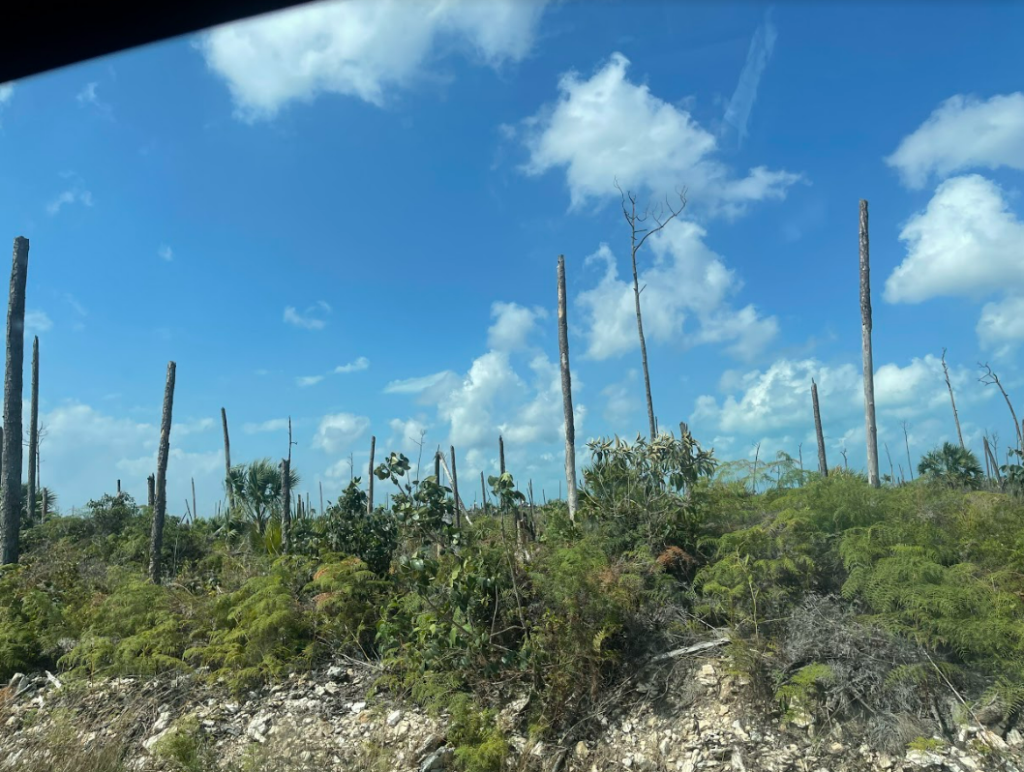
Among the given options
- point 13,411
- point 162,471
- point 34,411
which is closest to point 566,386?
point 162,471

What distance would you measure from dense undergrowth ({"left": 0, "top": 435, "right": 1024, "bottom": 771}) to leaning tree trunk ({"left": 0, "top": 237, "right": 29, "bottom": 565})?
4668 mm

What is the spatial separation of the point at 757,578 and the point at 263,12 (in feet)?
25.4

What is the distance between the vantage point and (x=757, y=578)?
920cm

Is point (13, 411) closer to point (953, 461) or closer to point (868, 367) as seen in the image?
point (868, 367)

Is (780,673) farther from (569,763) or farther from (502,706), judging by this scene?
(502,706)

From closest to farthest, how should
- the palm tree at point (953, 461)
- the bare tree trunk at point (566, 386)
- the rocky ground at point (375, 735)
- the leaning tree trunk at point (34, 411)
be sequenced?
the rocky ground at point (375, 735)
the bare tree trunk at point (566, 386)
the palm tree at point (953, 461)
the leaning tree trunk at point (34, 411)

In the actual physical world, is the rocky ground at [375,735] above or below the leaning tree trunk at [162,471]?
below

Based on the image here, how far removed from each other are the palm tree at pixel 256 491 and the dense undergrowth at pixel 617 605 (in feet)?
29.3

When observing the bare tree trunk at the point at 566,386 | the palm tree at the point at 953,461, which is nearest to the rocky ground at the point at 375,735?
the bare tree trunk at the point at 566,386

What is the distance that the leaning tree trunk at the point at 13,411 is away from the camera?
17.7 meters

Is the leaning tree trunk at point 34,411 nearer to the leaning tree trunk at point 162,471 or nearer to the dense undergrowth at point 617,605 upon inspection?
the leaning tree trunk at point 162,471

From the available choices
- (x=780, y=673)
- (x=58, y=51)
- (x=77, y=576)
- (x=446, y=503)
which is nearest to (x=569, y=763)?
(x=780, y=673)

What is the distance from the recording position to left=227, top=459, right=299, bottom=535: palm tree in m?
22.7

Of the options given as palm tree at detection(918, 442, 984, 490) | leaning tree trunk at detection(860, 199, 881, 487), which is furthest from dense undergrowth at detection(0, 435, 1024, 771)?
palm tree at detection(918, 442, 984, 490)
